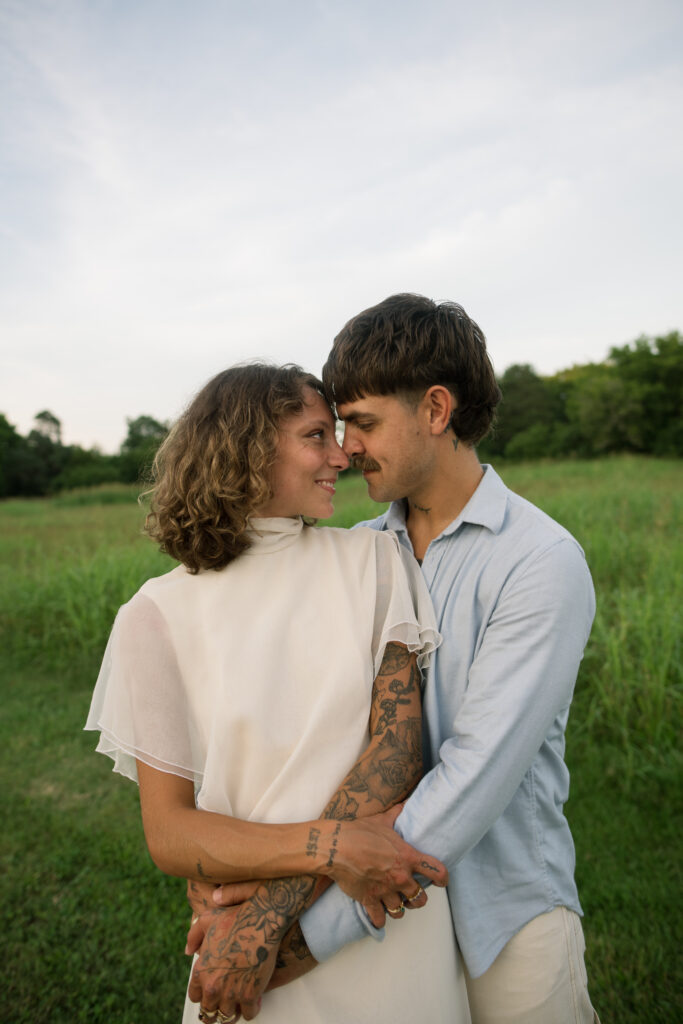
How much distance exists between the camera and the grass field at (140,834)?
8.93 feet

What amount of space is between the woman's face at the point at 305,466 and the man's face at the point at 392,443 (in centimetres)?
12

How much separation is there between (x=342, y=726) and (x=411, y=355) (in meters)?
1.01

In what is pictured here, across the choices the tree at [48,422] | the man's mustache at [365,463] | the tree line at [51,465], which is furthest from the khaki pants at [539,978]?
the tree at [48,422]

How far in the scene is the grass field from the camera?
272 cm

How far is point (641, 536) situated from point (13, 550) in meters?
8.96

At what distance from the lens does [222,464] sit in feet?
5.50

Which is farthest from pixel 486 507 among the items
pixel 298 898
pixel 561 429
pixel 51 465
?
pixel 51 465

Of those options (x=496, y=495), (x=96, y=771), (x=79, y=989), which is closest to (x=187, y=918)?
(x=79, y=989)

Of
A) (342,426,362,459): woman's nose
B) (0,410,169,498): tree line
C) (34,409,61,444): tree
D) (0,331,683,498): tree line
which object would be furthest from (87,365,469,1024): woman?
(34,409,61,444): tree

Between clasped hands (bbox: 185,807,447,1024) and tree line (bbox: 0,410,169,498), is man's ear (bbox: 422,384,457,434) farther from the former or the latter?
tree line (bbox: 0,410,169,498)

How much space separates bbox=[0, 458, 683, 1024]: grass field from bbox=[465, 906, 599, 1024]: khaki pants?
1145mm

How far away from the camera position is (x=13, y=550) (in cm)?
1053

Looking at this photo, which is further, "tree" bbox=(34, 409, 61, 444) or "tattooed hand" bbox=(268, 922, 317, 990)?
"tree" bbox=(34, 409, 61, 444)

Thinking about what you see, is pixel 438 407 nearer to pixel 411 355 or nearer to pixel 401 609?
pixel 411 355
